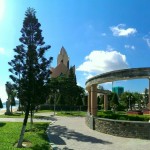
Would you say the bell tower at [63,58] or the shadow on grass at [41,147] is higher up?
the bell tower at [63,58]

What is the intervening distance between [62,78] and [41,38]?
37.3 meters

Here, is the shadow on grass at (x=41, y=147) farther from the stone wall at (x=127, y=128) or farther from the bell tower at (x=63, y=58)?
the bell tower at (x=63, y=58)

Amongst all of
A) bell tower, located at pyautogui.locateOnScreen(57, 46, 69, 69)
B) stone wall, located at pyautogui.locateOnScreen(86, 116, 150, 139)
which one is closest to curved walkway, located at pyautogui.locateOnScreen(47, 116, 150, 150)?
stone wall, located at pyautogui.locateOnScreen(86, 116, 150, 139)

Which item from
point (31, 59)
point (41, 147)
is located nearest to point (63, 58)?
point (31, 59)

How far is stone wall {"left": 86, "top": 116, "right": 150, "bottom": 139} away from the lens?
18.9 m

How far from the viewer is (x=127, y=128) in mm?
19766

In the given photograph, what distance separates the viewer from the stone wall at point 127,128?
62.0ft

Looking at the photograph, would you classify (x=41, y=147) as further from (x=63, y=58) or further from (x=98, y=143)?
(x=63, y=58)

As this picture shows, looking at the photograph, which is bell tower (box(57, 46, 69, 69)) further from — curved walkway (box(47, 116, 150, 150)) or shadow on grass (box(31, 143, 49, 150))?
shadow on grass (box(31, 143, 49, 150))

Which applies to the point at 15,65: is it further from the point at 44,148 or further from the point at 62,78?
the point at 62,78

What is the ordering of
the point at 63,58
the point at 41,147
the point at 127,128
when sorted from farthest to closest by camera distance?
the point at 63,58
the point at 127,128
the point at 41,147

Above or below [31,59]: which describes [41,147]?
below

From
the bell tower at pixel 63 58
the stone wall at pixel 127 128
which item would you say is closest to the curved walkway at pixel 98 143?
the stone wall at pixel 127 128

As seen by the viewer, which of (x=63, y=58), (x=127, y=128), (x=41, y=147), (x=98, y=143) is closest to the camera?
(x=41, y=147)
